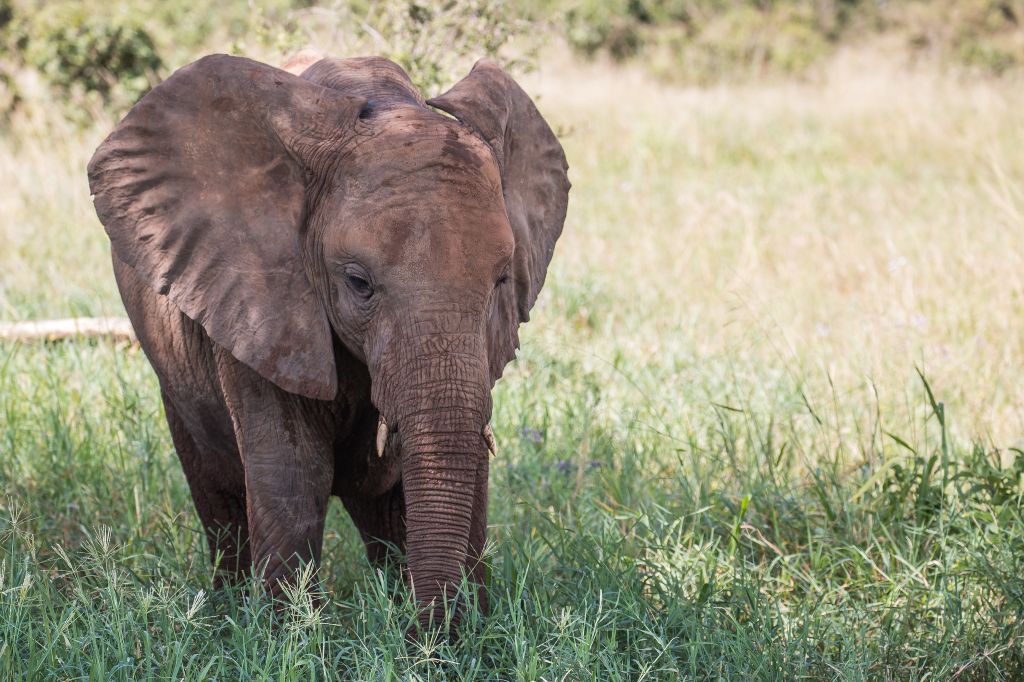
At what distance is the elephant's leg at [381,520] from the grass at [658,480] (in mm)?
103

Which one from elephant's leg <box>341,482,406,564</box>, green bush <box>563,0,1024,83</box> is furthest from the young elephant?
green bush <box>563,0,1024,83</box>

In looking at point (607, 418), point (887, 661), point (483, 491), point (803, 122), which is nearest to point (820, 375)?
point (607, 418)

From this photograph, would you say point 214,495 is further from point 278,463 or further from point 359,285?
point 359,285

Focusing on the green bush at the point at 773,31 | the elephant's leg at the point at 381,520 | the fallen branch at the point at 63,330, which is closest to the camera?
the elephant's leg at the point at 381,520

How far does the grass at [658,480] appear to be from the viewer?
3484mm

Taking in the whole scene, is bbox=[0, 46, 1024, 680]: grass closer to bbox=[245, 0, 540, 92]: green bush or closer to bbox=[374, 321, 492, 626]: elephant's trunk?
bbox=[374, 321, 492, 626]: elephant's trunk

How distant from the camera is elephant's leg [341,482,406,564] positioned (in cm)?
402

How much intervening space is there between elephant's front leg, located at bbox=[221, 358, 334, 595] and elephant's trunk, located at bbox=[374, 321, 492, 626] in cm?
38

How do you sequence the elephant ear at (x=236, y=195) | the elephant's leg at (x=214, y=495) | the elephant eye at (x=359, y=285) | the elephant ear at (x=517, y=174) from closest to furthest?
the elephant eye at (x=359, y=285) → the elephant ear at (x=236, y=195) → the elephant ear at (x=517, y=174) → the elephant's leg at (x=214, y=495)

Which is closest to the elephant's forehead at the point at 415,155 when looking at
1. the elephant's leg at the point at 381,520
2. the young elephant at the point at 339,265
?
the young elephant at the point at 339,265

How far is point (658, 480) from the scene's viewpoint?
5074 mm

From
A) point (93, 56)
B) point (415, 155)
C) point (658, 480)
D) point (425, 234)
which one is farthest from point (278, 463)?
point (93, 56)

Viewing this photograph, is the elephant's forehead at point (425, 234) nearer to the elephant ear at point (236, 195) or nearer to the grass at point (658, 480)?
the elephant ear at point (236, 195)

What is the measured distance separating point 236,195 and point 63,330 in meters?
3.26
